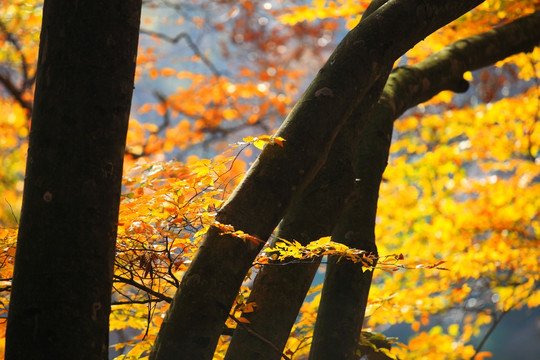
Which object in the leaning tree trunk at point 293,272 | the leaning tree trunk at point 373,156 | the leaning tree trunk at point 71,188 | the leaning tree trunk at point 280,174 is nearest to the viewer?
the leaning tree trunk at point 71,188

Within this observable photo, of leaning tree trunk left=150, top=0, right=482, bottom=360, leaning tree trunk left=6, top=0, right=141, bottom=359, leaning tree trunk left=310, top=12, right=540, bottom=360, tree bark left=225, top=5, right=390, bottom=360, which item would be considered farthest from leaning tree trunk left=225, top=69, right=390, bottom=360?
leaning tree trunk left=6, top=0, right=141, bottom=359

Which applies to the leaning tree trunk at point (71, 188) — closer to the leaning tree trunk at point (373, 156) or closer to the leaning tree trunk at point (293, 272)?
the leaning tree trunk at point (293, 272)

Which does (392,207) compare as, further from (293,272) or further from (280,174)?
(280,174)

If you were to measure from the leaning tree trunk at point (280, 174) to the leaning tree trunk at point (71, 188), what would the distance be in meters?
0.35

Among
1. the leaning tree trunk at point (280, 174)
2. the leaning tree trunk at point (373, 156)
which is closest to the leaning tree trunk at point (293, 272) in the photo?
the leaning tree trunk at point (373, 156)

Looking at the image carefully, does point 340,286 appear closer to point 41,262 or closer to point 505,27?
point 41,262

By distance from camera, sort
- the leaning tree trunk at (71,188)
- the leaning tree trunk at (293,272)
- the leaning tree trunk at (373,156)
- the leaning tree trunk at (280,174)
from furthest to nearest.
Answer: the leaning tree trunk at (373,156)
the leaning tree trunk at (293,272)
the leaning tree trunk at (280,174)
the leaning tree trunk at (71,188)

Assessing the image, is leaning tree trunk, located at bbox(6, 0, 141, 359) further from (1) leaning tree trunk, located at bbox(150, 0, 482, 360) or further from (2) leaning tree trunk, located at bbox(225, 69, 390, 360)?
(2) leaning tree trunk, located at bbox(225, 69, 390, 360)

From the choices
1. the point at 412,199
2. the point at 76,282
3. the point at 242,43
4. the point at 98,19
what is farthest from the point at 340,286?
the point at 242,43

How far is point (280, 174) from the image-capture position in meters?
1.90

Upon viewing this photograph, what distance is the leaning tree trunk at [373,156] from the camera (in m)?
2.63

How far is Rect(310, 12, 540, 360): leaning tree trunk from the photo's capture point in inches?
Result: 104

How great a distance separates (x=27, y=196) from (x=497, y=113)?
7.38m

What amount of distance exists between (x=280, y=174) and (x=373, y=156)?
1288 millimetres
